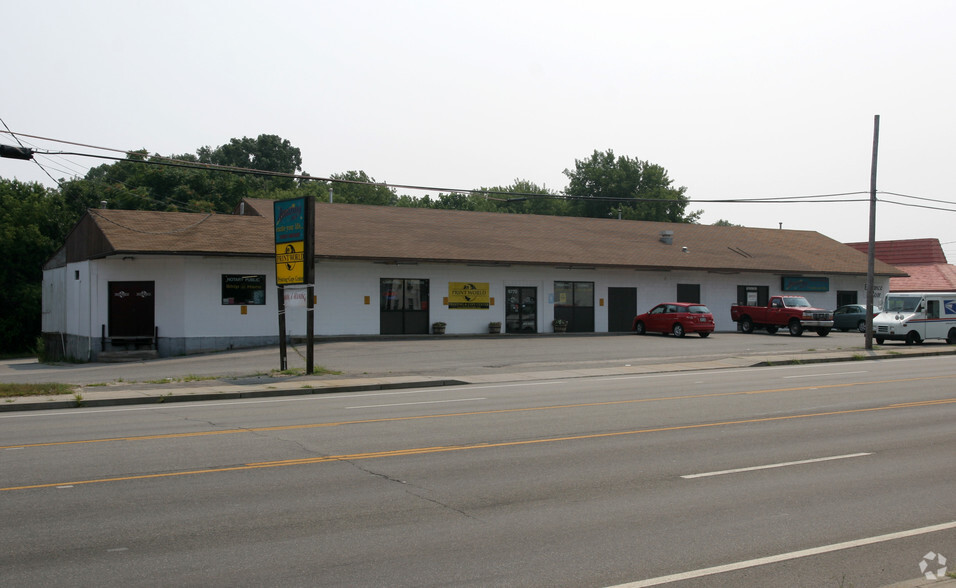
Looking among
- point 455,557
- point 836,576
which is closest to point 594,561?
point 455,557

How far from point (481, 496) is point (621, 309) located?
1286 inches

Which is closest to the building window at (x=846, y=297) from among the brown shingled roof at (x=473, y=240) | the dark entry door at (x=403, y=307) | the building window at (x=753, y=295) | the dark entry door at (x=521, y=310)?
the brown shingled roof at (x=473, y=240)

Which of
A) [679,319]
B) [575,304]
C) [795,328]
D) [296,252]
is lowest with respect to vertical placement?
[795,328]

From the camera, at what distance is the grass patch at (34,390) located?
1695 cm

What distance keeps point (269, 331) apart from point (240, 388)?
12615 millimetres

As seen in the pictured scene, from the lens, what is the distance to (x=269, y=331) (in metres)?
31.4

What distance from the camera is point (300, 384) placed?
20.0 metres

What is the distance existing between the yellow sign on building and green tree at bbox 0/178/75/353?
3642 centimetres

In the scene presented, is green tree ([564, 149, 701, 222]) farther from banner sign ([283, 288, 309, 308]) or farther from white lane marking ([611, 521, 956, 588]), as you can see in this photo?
white lane marking ([611, 521, 956, 588])

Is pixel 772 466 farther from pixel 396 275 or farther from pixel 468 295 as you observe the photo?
pixel 468 295

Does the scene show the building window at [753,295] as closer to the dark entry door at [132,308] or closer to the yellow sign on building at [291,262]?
the yellow sign on building at [291,262]

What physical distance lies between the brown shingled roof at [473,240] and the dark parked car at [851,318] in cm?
288

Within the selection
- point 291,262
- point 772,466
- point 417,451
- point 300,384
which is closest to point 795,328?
point 291,262

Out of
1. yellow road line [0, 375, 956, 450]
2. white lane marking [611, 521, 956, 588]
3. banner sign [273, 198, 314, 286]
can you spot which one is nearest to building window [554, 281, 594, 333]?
banner sign [273, 198, 314, 286]
